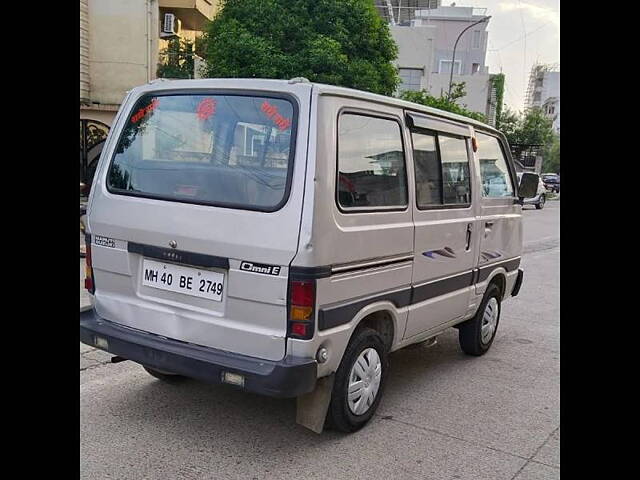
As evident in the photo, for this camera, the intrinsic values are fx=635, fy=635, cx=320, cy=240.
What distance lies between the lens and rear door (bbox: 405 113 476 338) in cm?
424

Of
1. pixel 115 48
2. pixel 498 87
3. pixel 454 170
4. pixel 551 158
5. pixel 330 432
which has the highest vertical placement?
pixel 498 87

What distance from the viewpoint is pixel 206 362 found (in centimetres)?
333

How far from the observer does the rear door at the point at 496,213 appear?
5.21 metres

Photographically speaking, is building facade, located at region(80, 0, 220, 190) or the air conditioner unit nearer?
building facade, located at region(80, 0, 220, 190)

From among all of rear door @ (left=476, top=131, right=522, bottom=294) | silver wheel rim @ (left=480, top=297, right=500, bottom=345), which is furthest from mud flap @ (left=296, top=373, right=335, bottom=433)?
silver wheel rim @ (left=480, top=297, right=500, bottom=345)

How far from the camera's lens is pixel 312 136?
3320mm

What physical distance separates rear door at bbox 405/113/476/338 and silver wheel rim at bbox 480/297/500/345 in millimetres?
632

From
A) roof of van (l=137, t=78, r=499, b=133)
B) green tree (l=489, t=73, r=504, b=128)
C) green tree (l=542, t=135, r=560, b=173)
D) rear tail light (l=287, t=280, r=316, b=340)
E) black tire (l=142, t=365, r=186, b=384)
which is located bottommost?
black tire (l=142, t=365, r=186, b=384)

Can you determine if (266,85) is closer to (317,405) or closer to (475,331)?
(317,405)

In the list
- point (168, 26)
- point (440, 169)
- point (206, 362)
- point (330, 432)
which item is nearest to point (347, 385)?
point (330, 432)

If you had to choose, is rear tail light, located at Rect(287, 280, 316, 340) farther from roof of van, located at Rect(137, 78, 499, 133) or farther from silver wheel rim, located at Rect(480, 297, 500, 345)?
silver wheel rim, located at Rect(480, 297, 500, 345)

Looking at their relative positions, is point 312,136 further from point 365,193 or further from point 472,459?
point 472,459

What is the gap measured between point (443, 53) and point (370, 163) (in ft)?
158

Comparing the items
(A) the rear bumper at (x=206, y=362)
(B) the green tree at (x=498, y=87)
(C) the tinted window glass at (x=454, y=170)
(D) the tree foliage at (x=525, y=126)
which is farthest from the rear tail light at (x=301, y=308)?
(D) the tree foliage at (x=525, y=126)
